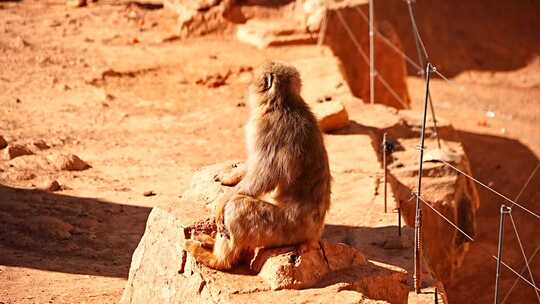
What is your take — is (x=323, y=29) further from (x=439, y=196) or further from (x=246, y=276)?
(x=246, y=276)

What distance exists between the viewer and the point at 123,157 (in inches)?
450

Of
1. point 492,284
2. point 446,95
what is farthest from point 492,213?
point 446,95

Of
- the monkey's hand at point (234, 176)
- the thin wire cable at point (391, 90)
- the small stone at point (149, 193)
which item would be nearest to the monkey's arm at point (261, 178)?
the monkey's hand at point (234, 176)

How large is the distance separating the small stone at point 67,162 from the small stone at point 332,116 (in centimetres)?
257

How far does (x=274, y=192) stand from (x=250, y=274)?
21.6 inches

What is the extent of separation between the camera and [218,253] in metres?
6.51

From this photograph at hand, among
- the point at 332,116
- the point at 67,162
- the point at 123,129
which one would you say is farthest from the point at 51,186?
the point at 332,116

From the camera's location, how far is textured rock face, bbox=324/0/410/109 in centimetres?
1527

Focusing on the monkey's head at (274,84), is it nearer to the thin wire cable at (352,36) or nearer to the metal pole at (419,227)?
the metal pole at (419,227)

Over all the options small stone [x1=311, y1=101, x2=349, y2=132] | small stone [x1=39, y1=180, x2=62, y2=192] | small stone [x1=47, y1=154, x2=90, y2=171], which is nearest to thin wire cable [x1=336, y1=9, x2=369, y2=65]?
small stone [x1=311, y1=101, x2=349, y2=132]

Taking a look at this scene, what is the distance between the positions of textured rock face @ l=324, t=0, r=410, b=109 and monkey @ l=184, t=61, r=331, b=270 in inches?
334

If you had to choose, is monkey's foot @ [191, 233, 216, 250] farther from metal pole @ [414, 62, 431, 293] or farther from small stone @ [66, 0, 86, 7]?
small stone @ [66, 0, 86, 7]

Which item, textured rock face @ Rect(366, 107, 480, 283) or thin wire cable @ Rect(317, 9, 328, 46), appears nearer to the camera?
textured rock face @ Rect(366, 107, 480, 283)

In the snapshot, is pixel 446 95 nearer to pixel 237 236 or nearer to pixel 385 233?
pixel 385 233
